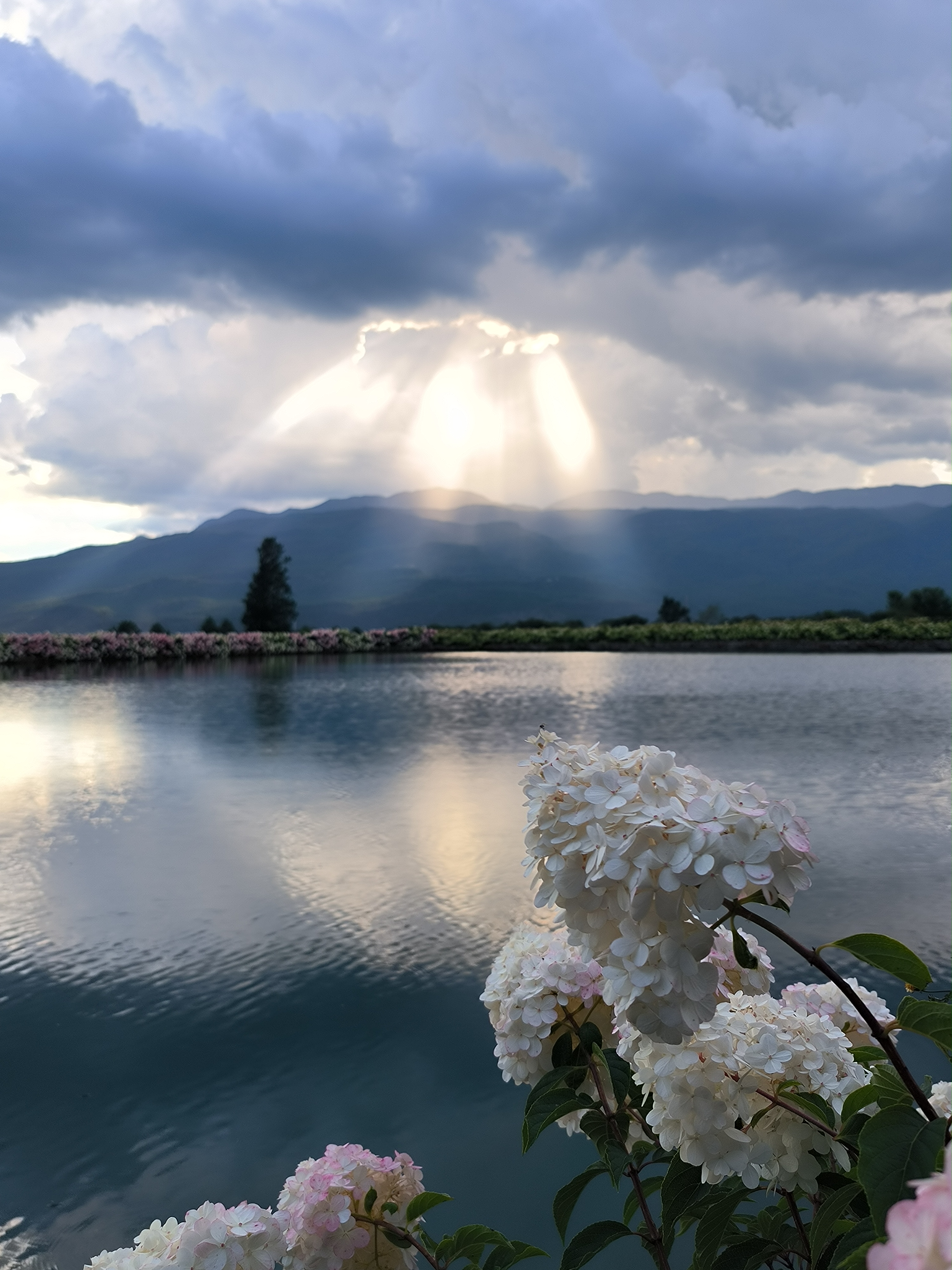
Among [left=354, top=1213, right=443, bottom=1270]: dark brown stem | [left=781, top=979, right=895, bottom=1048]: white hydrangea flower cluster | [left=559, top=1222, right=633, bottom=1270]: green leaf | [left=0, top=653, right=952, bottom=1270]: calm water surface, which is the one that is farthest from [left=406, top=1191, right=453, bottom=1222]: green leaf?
[left=0, top=653, right=952, bottom=1270]: calm water surface

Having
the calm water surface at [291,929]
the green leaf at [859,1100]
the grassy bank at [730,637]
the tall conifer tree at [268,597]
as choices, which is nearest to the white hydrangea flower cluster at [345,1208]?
the green leaf at [859,1100]

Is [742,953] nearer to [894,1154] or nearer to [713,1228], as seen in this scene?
[894,1154]

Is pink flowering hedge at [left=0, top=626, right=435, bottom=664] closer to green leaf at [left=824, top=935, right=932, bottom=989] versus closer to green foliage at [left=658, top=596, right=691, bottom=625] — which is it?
green foliage at [left=658, top=596, right=691, bottom=625]

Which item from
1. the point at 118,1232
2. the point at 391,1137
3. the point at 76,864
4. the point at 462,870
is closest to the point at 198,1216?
the point at 118,1232

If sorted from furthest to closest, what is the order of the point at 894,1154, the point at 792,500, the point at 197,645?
the point at 792,500 → the point at 197,645 → the point at 894,1154

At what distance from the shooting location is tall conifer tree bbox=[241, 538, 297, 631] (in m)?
28.6

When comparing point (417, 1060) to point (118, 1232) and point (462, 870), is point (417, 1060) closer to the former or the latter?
point (118, 1232)

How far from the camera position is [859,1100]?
85cm

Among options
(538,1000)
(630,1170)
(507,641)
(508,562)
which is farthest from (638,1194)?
(508,562)

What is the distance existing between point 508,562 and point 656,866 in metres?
128

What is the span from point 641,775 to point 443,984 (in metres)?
2.18

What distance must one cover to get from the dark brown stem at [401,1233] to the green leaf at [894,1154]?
1.80 ft

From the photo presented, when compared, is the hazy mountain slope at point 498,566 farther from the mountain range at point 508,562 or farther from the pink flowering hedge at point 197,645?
the pink flowering hedge at point 197,645

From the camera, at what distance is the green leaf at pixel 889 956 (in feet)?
2.37
